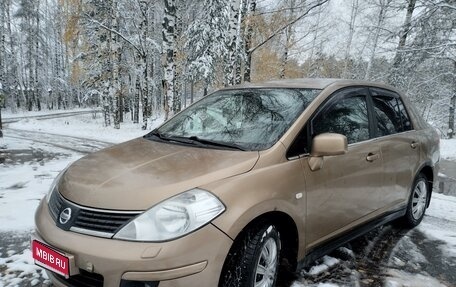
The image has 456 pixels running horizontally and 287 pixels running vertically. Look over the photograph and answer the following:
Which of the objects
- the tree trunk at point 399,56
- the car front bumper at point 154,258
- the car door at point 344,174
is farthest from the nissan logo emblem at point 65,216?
the tree trunk at point 399,56

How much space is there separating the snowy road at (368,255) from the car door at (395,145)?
0.51 metres

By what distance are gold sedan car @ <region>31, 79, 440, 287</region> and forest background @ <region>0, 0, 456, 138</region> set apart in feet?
25.3

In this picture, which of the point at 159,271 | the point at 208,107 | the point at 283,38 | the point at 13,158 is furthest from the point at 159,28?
the point at 159,271

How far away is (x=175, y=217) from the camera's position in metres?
2.21

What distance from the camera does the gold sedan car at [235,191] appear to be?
7.07 ft

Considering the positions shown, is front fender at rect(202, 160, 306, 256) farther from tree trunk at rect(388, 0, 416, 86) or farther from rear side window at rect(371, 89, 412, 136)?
tree trunk at rect(388, 0, 416, 86)

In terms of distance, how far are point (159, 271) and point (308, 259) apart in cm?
141

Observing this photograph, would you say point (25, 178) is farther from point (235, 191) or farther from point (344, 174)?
point (344, 174)

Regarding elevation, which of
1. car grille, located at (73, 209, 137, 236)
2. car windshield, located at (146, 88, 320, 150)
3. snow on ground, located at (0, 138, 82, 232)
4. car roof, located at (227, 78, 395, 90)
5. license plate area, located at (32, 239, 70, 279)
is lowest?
snow on ground, located at (0, 138, 82, 232)

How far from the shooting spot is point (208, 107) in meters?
3.82

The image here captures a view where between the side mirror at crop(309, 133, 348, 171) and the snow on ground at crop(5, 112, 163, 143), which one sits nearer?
the side mirror at crop(309, 133, 348, 171)

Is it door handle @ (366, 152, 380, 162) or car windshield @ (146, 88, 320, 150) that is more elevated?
car windshield @ (146, 88, 320, 150)

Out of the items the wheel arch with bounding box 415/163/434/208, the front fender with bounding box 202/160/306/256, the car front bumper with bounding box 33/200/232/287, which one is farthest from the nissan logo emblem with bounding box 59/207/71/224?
the wheel arch with bounding box 415/163/434/208

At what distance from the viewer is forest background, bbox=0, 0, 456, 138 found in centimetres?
1491
